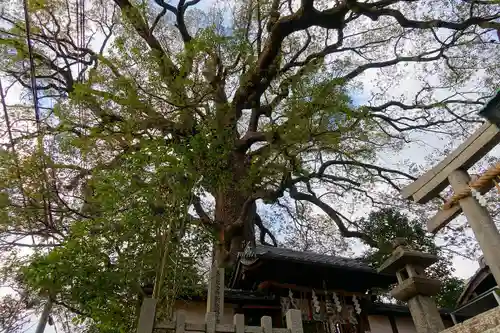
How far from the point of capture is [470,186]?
4066mm

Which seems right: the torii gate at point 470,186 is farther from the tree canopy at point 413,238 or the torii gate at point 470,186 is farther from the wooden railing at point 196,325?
the tree canopy at point 413,238

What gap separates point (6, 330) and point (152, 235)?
463 centimetres

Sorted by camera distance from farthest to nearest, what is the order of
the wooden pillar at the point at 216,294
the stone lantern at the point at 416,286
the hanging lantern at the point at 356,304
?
the hanging lantern at the point at 356,304, the stone lantern at the point at 416,286, the wooden pillar at the point at 216,294

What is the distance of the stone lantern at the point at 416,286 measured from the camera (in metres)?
4.52

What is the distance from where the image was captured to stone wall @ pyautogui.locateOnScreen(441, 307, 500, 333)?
10.5 feet

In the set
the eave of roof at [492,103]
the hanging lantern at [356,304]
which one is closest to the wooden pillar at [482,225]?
the eave of roof at [492,103]

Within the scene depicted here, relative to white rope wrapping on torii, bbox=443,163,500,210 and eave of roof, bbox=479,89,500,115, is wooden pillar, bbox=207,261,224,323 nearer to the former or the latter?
white rope wrapping on torii, bbox=443,163,500,210

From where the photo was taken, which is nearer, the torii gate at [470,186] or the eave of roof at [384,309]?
the torii gate at [470,186]

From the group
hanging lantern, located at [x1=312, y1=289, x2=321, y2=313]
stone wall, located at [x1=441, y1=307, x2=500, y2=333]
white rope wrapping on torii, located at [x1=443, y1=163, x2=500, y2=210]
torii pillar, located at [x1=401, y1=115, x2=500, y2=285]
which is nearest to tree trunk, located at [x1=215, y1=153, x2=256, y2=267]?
hanging lantern, located at [x1=312, y1=289, x2=321, y2=313]

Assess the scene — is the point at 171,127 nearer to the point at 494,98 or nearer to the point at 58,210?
the point at 58,210

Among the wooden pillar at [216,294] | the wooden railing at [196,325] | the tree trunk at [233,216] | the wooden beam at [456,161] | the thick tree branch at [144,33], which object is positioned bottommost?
the wooden railing at [196,325]

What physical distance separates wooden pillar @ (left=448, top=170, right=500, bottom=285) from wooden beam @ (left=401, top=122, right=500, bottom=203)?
0.14 m

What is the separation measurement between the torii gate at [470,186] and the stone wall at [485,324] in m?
0.42

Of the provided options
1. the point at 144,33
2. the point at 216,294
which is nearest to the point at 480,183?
the point at 216,294
